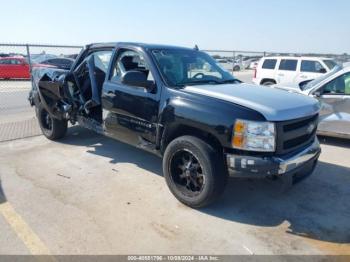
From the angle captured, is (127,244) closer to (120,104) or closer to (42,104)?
(120,104)

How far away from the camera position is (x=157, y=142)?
14.3 ft

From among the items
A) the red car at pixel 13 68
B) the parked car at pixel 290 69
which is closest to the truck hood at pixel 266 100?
the parked car at pixel 290 69

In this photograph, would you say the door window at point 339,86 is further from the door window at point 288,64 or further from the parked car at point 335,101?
the door window at point 288,64

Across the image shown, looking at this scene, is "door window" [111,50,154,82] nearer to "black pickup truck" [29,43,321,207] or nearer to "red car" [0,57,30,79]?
"black pickup truck" [29,43,321,207]

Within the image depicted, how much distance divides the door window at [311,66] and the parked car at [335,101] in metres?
6.08

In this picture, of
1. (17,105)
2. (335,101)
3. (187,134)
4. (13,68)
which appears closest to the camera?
(187,134)

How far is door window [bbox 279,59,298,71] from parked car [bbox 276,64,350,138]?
6205 mm

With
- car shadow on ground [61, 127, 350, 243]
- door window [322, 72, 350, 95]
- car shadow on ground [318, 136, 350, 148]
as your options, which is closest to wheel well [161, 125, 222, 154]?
car shadow on ground [61, 127, 350, 243]

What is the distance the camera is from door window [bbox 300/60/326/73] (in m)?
12.4

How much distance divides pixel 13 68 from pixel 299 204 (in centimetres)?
2193

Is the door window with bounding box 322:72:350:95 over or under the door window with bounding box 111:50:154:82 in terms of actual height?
under

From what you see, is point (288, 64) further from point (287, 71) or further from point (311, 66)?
point (311, 66)

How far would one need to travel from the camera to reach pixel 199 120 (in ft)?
12.2

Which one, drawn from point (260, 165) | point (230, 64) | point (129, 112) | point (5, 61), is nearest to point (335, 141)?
point (260, 165)
